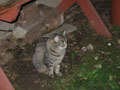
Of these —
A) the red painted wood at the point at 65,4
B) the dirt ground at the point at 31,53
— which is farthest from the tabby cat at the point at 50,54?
the red painted wood at the point at 65,4

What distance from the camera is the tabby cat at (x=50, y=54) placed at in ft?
10.6

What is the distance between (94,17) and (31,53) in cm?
138

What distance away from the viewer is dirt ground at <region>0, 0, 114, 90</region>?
3475 mm

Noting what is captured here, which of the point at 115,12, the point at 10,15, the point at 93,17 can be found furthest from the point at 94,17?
the point at 10,15

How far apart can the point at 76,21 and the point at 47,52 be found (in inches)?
68.4

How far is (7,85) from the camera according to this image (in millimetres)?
2580

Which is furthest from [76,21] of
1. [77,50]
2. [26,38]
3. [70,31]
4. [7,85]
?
[7,85]

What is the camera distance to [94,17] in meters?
4.29

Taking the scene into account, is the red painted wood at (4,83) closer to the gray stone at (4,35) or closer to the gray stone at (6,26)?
the gray stone at (4,35)

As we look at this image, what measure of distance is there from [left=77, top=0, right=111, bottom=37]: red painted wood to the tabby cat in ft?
3.68

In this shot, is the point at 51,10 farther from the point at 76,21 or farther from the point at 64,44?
the point at 64,44

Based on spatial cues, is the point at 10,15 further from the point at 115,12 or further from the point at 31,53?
the point at 115,12

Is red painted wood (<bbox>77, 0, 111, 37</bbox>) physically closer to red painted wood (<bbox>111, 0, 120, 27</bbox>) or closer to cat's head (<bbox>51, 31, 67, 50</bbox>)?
red painted wood (<bbox>111, 0, 120, 27</bbox>)

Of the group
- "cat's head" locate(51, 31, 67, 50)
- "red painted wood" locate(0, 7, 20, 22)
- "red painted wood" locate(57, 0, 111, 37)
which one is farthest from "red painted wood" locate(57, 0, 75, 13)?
"red painted wood" locate(0, 7, 20, 22)
